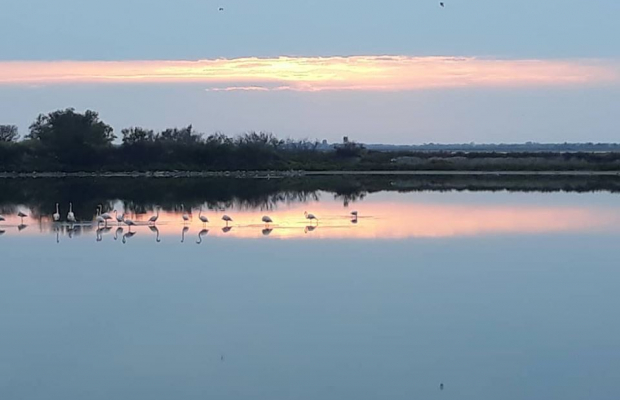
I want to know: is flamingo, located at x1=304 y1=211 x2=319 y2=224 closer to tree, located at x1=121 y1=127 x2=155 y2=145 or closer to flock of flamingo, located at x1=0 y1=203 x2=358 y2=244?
flock of flamingo, located at x1=0 y1=203 x2=358 y2=244

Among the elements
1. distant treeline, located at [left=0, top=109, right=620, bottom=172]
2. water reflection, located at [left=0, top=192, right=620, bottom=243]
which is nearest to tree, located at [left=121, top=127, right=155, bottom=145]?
distant treeline, located at [left=0, top=109, right=620, bottom=172]

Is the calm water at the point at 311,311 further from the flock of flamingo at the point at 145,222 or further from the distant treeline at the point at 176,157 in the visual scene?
the distant treeline at the point at 176,157

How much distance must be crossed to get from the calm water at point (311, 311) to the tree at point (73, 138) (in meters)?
33.3

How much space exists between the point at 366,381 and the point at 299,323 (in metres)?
2.48

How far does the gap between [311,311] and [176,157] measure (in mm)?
45641

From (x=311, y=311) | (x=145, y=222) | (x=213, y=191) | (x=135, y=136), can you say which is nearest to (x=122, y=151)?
(x=135, y=136)

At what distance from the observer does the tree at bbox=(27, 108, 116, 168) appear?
55.2 m

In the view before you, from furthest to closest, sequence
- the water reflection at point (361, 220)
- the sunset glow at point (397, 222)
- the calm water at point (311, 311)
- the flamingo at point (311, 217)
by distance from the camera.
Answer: the flamingo at point (311, 217), the water reflection at point (361, 220), the sunset glow at point (397, 222), the calm water at point (311, 311)

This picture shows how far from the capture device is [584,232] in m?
21.1

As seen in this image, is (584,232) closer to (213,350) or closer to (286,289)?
(286,289)

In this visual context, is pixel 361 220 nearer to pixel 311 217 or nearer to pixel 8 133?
pixel 311 217

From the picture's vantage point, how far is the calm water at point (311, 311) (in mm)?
9109

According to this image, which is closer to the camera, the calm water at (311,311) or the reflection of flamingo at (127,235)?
the calm water at (311,311)

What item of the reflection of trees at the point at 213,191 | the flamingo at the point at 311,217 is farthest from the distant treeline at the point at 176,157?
the flamingo at the point at 311,217
